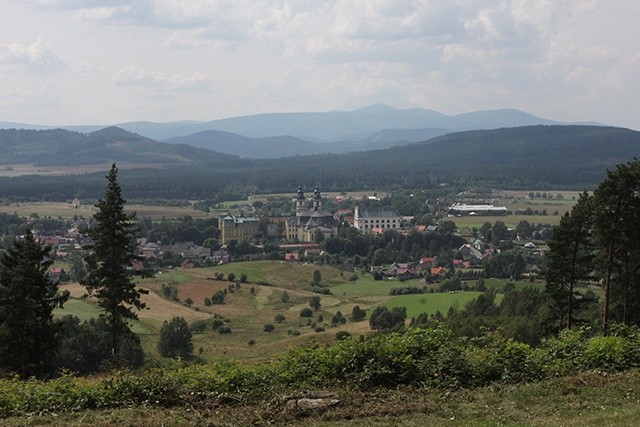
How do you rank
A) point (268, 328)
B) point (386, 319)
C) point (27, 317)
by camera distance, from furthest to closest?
point (268, 328) < point (386, 319) < point (27, 317)

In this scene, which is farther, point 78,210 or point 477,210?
point 78,210

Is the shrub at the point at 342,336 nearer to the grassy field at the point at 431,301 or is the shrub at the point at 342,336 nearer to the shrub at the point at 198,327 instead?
the grassy field at the point at 431,301

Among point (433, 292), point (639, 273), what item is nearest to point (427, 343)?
point (639, 273)

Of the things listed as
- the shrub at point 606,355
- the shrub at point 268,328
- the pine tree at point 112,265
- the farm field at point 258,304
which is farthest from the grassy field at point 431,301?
the shrub at point 606,355

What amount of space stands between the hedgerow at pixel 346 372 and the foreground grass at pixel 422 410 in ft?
0.87

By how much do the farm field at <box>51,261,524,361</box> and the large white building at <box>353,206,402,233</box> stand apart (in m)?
32.3

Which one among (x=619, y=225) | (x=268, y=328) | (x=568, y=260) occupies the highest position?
(x=619, y=225)

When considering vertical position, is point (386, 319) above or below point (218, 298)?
above

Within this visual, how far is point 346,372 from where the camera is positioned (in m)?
9.90

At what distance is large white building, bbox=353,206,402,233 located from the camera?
99319 mm

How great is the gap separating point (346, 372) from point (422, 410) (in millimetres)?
1377

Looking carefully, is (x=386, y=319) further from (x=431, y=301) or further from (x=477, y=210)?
(x=477, y=210)

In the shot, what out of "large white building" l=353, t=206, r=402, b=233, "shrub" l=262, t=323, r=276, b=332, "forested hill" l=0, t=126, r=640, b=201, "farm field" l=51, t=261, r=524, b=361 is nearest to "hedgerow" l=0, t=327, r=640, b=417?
"farm field" l=51, t=261, r=524, b=361

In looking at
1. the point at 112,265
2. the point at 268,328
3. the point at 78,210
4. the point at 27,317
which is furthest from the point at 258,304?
the point at 78,210
